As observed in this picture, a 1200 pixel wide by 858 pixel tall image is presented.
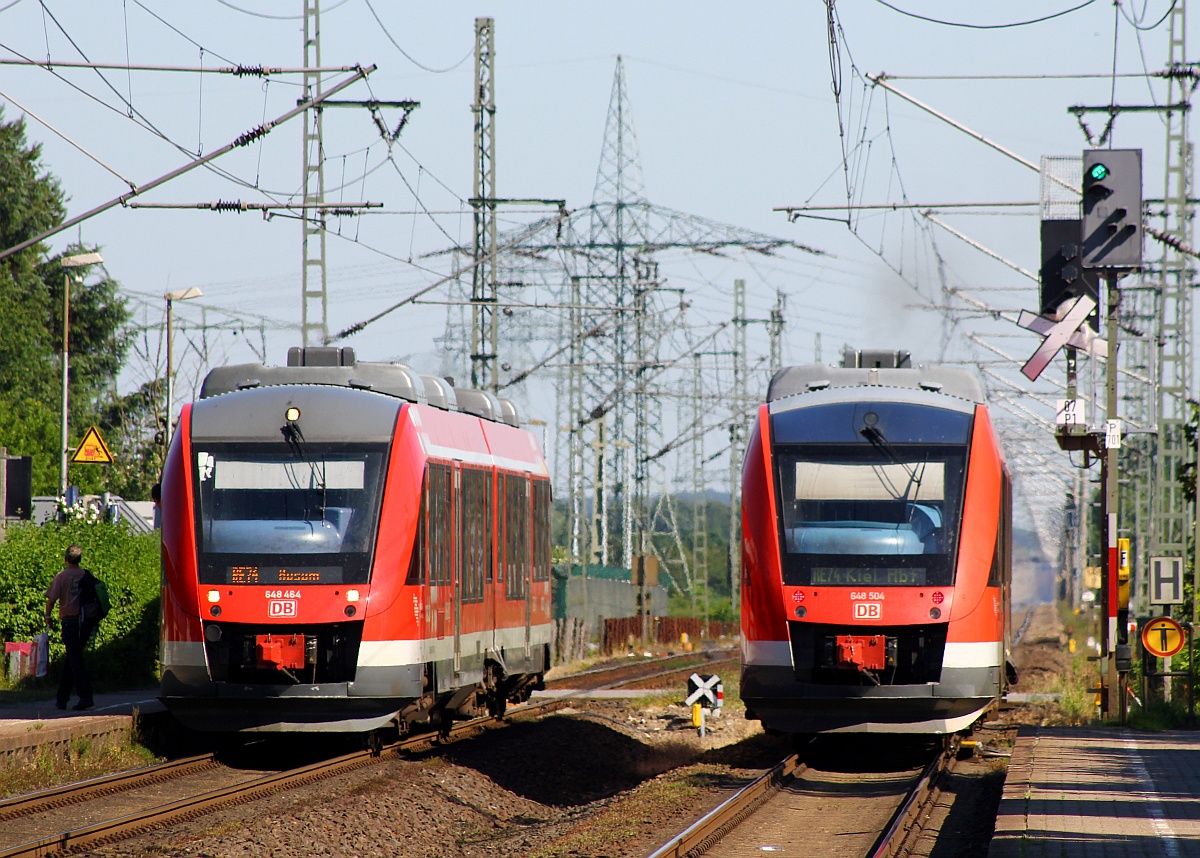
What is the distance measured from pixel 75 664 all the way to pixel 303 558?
4.23 metres

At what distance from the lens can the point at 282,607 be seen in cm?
1515

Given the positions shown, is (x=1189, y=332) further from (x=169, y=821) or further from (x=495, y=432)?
(x=169, y=821)

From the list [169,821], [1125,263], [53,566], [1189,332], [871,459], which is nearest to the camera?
[169,821]

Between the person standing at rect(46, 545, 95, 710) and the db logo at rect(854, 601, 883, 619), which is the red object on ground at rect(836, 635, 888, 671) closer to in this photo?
the db logo at rect(854, 601, 883, 619)

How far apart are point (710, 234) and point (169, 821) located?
4022 cm

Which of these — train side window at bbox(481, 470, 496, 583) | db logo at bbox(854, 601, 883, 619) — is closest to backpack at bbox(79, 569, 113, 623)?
train side window at bbox(481, 470, 496, 583)

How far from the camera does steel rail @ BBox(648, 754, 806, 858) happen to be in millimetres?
11148

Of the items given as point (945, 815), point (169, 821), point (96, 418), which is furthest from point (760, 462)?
point (96, 418)

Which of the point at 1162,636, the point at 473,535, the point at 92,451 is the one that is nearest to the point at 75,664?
the point at 473,535

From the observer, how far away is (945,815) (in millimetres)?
13438

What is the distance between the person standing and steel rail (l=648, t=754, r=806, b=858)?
7350mm

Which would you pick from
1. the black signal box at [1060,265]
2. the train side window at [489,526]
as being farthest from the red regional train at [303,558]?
the black signal box at [1060,265]

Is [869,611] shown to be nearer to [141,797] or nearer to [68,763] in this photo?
[141,797]

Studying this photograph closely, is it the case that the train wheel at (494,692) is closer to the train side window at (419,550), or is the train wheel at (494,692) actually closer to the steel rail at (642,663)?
the train side window at (419,550)
